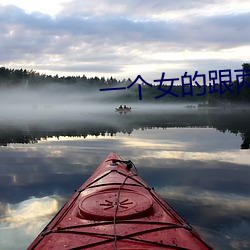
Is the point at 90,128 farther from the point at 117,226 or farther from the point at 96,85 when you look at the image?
the point at 96,85

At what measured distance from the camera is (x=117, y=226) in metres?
4.79

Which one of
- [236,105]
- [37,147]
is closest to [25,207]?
[37,147]

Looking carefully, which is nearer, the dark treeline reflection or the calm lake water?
the calm lake water

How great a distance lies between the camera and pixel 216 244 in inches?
239

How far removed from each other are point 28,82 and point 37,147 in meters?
139

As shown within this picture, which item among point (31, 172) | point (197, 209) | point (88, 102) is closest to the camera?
point (197, 209)

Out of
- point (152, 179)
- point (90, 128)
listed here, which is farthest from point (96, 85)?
point (152, 179)

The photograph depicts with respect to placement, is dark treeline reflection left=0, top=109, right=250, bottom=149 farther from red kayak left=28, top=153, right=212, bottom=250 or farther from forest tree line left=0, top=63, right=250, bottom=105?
forest tree line left=0, top=63, right=250, bottom=105

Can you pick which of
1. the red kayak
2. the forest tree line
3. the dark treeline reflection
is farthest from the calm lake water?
the forest tree line

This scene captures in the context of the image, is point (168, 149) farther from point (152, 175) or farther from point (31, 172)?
point (31, 172)

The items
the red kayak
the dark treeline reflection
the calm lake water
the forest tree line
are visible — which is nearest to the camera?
the red kayak

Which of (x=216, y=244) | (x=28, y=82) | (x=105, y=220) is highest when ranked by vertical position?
(x=28, y=82)

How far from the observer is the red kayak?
434 cm

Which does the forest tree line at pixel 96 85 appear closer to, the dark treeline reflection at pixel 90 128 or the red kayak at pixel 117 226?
the dark treeline reflection at pixel 90 128
